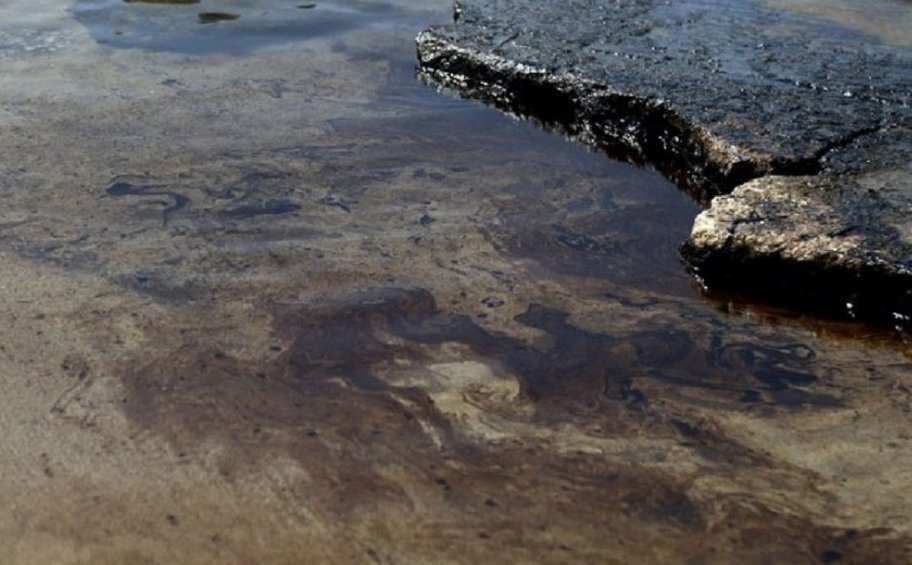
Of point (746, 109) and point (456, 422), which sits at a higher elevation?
point (746, 109)

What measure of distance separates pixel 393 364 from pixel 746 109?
164cm

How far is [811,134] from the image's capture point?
364cm

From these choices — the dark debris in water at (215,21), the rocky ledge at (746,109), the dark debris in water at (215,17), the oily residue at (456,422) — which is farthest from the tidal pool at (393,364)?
the dark debris in water at (215,17)

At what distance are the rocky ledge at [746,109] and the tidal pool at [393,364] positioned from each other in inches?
4.4

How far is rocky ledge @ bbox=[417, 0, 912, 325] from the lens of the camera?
3025mm

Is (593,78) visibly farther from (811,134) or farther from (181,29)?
(181,29)

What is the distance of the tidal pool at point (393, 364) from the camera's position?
2.20 m

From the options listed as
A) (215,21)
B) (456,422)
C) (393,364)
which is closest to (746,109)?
(393,364)

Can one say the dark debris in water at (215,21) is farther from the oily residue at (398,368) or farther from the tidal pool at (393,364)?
the oily residue at (398,368)

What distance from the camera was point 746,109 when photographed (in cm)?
384

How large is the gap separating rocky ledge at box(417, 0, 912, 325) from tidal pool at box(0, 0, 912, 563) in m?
0.11

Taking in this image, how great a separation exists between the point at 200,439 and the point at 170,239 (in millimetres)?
943

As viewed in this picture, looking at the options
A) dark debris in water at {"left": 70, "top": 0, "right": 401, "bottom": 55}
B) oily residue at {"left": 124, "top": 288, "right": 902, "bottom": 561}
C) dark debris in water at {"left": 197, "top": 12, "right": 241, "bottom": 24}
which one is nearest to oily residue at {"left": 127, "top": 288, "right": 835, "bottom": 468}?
oily residue at {"left": 124, "top": 288, "right": 902, "bottom": 561}

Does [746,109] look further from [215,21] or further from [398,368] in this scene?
[215,21]
